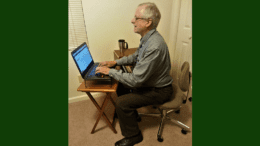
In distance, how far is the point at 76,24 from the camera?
1.92 meters

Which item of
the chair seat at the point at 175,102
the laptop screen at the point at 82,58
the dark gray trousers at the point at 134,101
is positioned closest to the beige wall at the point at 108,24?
the laptop screen at the point at 82,58

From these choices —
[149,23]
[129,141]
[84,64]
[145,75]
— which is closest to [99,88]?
[84,64]

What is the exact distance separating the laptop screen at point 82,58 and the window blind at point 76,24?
1.65 ft

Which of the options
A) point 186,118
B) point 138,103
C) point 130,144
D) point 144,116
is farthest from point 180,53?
point 130,144

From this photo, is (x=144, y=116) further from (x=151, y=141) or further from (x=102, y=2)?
(x=102, y=2)

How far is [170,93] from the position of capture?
153cm

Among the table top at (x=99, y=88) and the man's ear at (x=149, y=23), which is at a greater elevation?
the man's ear at (x=149, y=23)

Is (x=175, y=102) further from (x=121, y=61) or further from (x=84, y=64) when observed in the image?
(x=84, y=64)

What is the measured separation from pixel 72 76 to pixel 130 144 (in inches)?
50.8

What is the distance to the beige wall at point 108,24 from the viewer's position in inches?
77.4

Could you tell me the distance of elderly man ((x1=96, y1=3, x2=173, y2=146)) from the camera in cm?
130

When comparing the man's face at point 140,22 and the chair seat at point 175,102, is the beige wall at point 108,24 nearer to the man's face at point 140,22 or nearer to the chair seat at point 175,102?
the man's face at point 140,22

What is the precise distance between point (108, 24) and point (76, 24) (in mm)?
436

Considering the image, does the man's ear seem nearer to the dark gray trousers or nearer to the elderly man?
the elderly man
